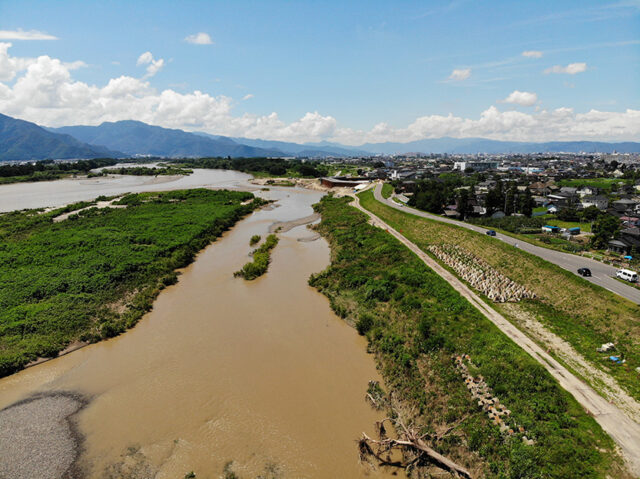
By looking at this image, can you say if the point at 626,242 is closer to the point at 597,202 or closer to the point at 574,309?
the point at 574,309

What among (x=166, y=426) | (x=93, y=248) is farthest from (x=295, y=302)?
(x=93, y=248)

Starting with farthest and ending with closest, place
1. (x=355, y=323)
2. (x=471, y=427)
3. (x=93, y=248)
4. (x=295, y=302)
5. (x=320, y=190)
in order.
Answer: (x=320, y=190), (x=93, y=248), (x=295, y=302), (x=355, y=323), (x=471, y=427)

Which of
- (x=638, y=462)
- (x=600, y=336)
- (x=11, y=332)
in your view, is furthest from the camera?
(x=11, y=332)

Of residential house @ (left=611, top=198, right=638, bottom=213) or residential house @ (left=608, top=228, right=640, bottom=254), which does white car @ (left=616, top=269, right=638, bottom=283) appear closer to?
residential house @ (left=608, top=228, right=640, bottom=254)

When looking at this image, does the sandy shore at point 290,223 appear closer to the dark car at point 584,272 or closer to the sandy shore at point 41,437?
the sandy shore at point 41,437

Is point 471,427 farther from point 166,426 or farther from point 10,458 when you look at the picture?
point 10,458

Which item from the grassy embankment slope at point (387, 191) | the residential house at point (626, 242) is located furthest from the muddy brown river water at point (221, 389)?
the grassy embankment slope at point (387, 191)

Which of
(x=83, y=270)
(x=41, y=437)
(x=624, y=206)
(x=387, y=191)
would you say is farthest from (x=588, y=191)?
(x=41, y=437)
